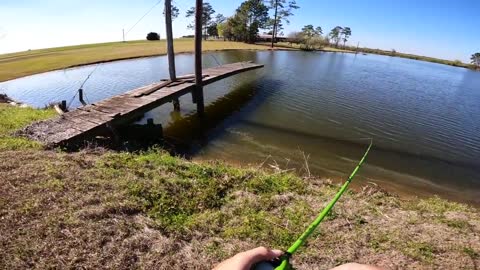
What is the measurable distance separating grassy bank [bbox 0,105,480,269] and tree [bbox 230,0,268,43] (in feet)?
220

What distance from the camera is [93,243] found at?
477 cm

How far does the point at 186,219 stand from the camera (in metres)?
5.94

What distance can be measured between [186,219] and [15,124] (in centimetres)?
842

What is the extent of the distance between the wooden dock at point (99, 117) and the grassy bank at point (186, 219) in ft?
4.14

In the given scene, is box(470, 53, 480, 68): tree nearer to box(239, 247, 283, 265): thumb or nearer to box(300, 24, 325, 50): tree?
box(300, 24, 325, 50): tree

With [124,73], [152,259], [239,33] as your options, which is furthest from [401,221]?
[239,33]

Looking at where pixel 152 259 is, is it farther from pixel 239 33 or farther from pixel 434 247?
pixel 239 33

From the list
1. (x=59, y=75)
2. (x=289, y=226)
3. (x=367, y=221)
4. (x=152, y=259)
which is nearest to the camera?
(x=152, y=259)

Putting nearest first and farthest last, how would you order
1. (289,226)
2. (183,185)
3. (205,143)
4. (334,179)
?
(289,226)
(183,185)
(334,179)
(205,143)

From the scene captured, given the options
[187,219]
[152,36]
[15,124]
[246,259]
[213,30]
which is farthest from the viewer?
[213,30]

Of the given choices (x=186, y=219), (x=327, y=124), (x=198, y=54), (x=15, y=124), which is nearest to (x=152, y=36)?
(x=198, y=54)

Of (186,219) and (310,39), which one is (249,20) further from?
(186,219)

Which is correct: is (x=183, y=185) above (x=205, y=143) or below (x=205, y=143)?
above

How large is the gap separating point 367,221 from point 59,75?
2855cm
